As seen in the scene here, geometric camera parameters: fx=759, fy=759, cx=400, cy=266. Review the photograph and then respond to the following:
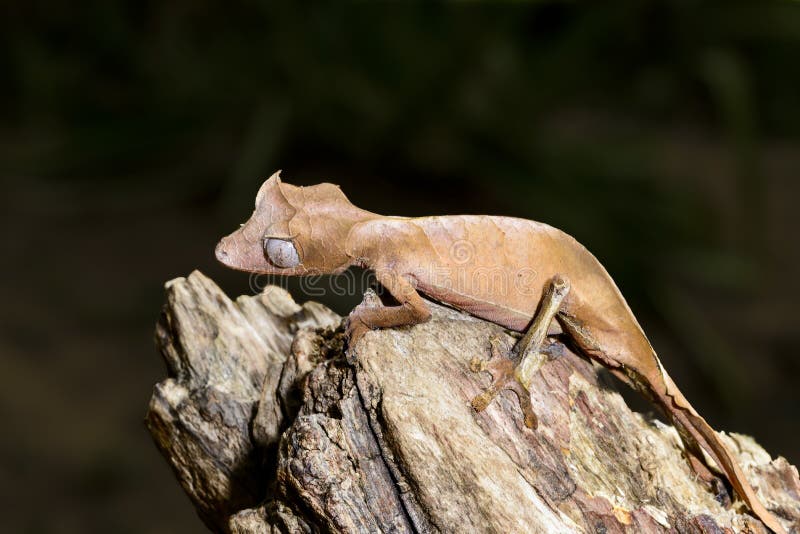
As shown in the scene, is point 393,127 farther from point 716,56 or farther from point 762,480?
point 762,480

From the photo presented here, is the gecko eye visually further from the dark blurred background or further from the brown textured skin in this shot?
the dark blurred background

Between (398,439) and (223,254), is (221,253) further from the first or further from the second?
(398,439)

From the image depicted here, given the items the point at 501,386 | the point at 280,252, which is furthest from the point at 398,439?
the point at 280,252

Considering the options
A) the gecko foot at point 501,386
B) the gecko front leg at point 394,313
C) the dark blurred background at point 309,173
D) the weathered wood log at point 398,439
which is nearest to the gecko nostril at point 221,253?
the weathered wood log at point 398,439

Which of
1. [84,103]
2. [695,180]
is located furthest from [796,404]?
[84,103]

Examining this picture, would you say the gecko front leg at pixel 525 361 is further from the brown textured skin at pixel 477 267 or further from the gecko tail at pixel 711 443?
the gecko tail at pixel 711 443
